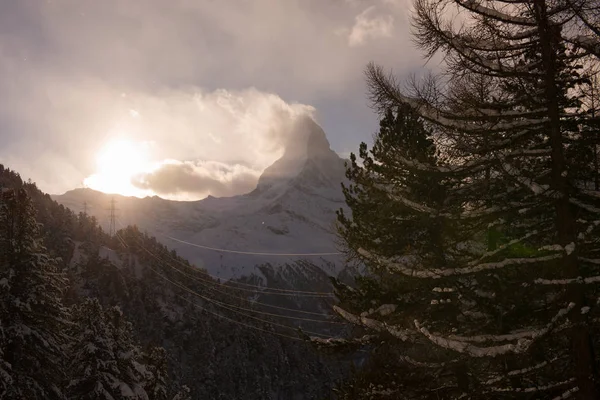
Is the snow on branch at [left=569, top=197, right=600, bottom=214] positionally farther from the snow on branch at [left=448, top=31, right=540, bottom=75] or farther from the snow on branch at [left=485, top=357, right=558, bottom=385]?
the snow on branch at [left=485, top=357, right=558, bottom=385]

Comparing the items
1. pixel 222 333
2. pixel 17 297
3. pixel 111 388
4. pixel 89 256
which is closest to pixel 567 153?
pixel 17 297

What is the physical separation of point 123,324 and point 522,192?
2084 cm

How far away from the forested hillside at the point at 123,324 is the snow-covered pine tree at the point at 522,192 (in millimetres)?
14826

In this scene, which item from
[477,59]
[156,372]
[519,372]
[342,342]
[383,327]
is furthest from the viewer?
[156,372]

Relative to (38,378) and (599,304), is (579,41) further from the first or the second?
(38,378)

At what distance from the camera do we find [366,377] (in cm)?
811

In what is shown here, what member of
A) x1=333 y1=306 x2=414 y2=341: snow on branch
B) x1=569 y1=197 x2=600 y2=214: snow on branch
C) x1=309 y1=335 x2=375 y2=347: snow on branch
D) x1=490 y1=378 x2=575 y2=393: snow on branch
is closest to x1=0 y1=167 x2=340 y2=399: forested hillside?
x1=309 y1=335 x2=375 y2=347: snow on branch

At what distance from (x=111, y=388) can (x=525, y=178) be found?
62.4 feet

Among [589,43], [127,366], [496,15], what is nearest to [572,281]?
[589,43]

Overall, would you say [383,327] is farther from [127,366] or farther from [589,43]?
[127,366]

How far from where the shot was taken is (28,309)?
51.0 ft

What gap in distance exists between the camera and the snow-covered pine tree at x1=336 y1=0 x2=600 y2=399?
16.1 ft

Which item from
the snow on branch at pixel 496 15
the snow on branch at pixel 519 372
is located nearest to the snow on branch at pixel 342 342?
the snow on branch at pixel 519 372

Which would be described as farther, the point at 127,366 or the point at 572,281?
the point at 127,366
